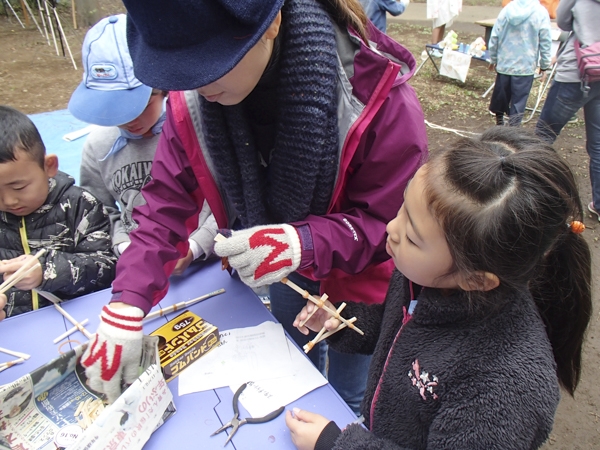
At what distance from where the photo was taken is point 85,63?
5.08 ft

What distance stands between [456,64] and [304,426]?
18.5ft

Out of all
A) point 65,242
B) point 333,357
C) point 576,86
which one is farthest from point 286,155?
point 576,86

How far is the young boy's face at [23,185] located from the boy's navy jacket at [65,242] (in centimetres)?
4

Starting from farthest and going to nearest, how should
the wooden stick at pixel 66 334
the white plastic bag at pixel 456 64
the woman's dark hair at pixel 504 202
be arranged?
the white plastic bag at pixel 456 64 < the wooden stick at pixel 66 334 < the woman's dark hair at pixel 504 202

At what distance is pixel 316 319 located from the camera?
3.99ft

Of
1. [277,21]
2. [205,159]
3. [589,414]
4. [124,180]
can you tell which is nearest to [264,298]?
[124,180]

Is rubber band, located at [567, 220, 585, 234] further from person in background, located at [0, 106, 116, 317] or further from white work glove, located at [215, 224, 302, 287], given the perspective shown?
person in background, located at [0, 106, 116, 317]

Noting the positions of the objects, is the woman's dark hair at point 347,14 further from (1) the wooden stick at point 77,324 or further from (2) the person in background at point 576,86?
(2) the person in background at point 576,86

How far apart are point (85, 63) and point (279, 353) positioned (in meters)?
1.18

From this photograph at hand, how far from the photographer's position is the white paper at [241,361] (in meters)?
1.12

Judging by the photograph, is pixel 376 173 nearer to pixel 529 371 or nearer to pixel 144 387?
pixel 529 371

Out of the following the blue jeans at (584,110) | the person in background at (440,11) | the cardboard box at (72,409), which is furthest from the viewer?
the person in background at (440,11)

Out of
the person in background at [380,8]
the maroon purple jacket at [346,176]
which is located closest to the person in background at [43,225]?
the maroon purple jacket at [346,176]

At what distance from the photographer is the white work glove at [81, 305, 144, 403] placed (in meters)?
1.01
